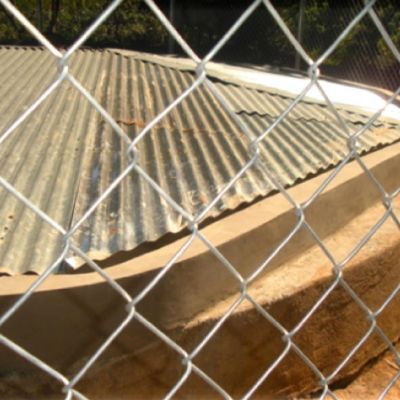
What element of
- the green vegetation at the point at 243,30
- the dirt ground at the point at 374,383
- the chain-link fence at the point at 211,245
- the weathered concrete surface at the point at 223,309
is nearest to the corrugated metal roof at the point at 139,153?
the chain-link fence at the point at 211,245

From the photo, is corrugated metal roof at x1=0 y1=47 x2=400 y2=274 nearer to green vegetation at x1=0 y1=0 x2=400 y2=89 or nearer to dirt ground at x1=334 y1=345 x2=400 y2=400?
dirt ground at x1=334 y1=345 x2=400 y2=400

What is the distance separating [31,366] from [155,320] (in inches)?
13.9

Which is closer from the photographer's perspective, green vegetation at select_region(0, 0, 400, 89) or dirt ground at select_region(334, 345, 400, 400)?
dirt ground at select_region(334, 345, 400, 400)

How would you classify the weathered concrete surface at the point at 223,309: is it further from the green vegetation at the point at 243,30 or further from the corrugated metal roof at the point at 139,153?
the green vegetation at the point at 243,30

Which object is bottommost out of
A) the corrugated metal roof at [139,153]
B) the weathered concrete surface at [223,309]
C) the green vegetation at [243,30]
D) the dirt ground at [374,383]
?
the dirt ground at [374,383]

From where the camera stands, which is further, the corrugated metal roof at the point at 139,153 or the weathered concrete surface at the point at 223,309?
the corrugated metal roof at the point at 139,153

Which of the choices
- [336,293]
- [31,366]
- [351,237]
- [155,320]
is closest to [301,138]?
[351,237]

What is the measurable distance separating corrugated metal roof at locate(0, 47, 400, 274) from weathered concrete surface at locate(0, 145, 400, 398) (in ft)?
0.77

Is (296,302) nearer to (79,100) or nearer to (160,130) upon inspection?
(160,130)

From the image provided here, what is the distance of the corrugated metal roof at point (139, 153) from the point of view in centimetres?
202

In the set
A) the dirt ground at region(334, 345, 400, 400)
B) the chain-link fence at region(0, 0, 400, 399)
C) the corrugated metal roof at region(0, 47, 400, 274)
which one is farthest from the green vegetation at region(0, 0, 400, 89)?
the dirt ground at region(334, 345, 400, 400)

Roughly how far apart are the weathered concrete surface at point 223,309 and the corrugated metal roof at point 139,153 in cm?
23

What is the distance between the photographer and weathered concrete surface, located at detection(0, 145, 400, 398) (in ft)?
5.23

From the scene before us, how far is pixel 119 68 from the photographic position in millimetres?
4754
